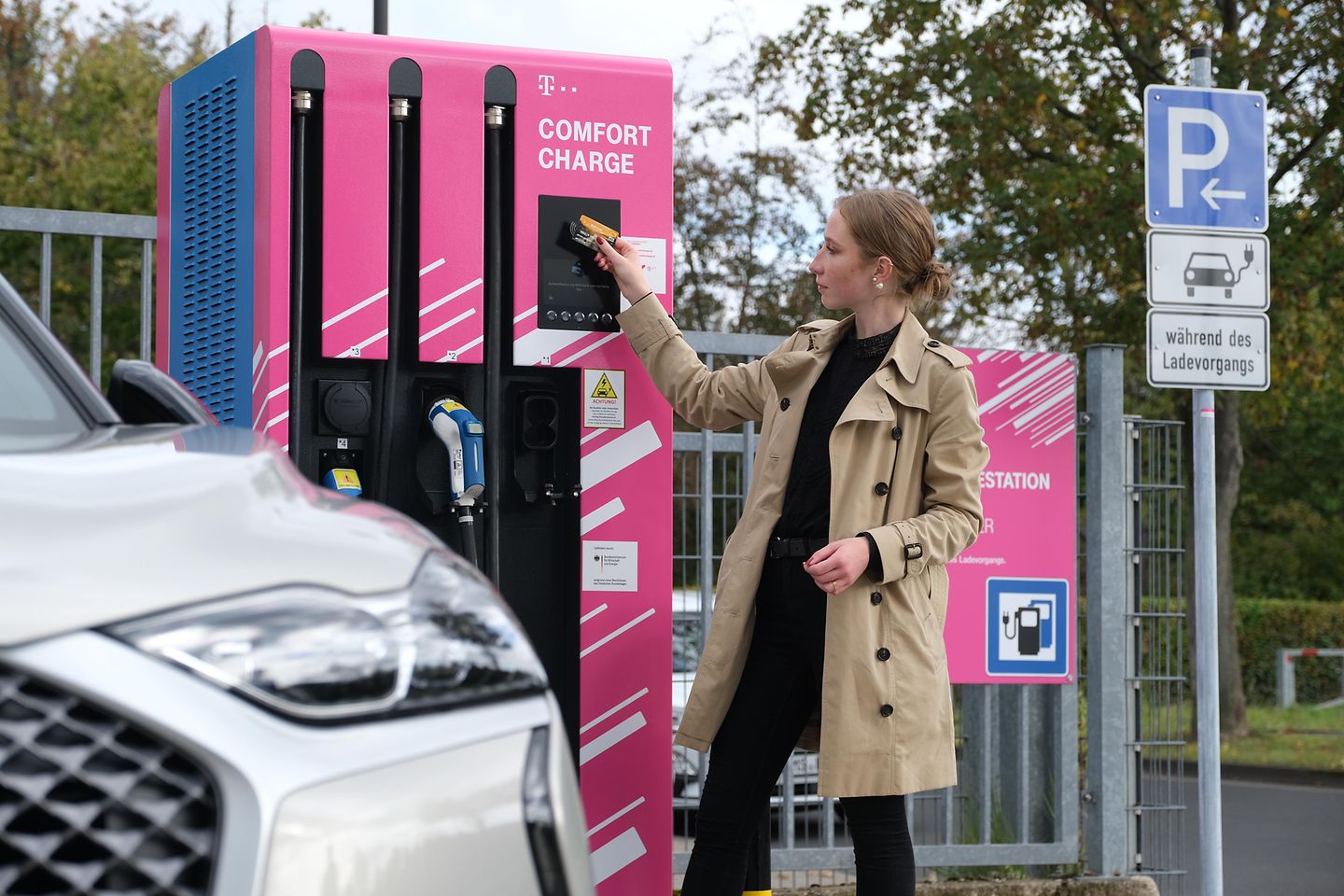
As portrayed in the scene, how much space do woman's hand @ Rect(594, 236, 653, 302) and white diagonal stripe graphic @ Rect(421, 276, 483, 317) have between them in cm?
32

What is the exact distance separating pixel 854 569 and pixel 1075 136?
13.1 meters

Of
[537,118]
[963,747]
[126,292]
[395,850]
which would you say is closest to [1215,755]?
[963,747]

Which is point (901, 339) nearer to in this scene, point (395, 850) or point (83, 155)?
point (395, 850)

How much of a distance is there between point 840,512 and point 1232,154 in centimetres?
229

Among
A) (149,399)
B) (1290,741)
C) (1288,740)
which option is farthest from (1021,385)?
(1288,740)

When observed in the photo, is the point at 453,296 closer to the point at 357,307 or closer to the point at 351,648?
the point at 357,307

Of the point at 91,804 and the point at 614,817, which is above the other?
the point at 91,804

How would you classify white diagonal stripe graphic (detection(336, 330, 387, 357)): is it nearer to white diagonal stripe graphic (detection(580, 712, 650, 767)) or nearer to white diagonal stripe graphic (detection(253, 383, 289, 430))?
white diagonal stripe graphic (detection(253, 383, 289, 430))

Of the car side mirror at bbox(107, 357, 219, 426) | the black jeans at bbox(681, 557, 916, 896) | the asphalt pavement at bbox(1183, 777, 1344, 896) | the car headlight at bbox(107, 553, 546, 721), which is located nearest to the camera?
the car headlight at bbox(107, 553, 546, 721)

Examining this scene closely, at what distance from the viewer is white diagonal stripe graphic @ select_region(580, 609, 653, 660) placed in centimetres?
406

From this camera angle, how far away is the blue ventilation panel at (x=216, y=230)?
387 cm

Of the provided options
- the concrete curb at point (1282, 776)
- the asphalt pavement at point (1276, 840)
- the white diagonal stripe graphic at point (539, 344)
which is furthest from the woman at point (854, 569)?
the concrete curb at point (1282, 776)

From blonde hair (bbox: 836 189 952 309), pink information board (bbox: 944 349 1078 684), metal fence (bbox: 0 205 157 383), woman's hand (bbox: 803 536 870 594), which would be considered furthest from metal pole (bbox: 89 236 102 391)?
pink information board (bbox: 944 349 1078 684)

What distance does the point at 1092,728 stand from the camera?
5.91 m
